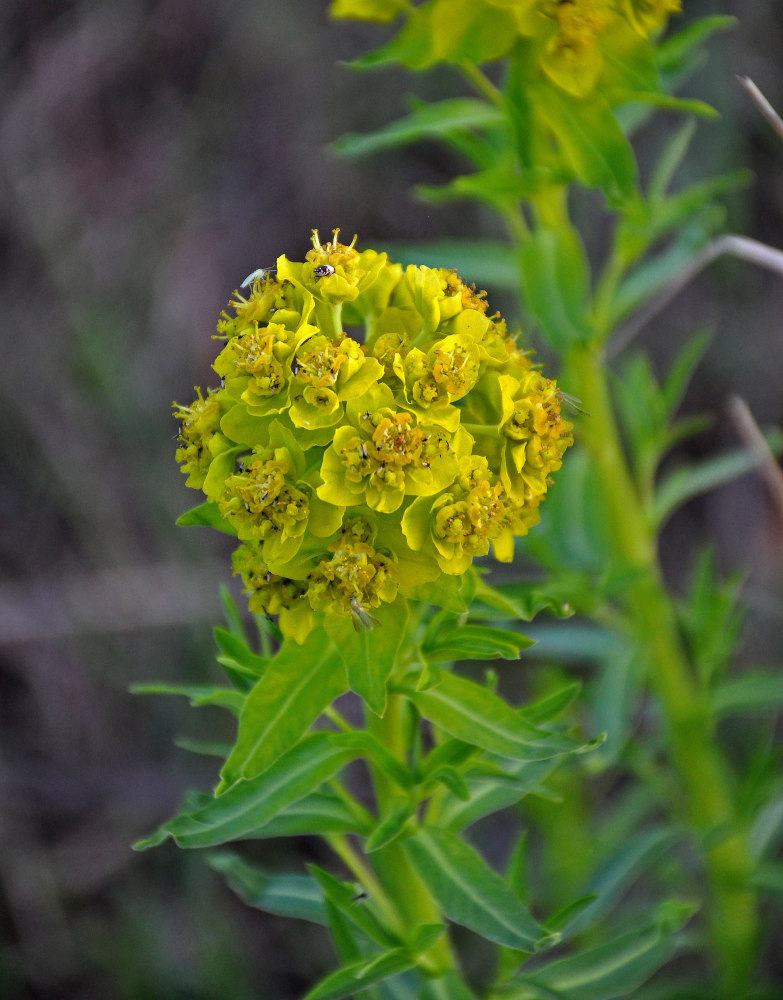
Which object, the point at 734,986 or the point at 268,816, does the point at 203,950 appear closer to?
the point at 734,986

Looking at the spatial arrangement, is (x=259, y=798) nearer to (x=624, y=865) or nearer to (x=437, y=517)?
(x=437, y=517)

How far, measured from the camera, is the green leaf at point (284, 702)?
69.0 inches

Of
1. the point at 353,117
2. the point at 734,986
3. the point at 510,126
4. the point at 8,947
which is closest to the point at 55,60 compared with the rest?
the point at 353,117

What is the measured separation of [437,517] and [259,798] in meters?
0.67

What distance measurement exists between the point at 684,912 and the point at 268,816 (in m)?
→ 1.04

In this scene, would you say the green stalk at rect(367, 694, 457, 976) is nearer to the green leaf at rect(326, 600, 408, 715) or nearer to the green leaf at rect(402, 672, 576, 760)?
the green leaf at rect(402, 672, 576, 760)

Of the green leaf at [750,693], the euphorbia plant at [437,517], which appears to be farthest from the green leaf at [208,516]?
the green leaf at [750,693]

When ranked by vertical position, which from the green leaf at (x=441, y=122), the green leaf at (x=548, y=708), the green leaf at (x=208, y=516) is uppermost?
the green leaf at (x=441, y=122)

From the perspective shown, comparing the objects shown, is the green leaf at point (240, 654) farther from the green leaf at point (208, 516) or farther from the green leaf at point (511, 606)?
the green leaf at point (511, 606)

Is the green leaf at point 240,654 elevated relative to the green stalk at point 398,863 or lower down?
elevated

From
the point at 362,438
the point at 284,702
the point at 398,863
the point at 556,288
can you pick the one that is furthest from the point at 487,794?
the point at 556,288

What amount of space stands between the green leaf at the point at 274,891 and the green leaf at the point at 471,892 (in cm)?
45

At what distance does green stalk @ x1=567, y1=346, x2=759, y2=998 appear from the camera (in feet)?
9.29

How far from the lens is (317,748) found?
1958 mm
